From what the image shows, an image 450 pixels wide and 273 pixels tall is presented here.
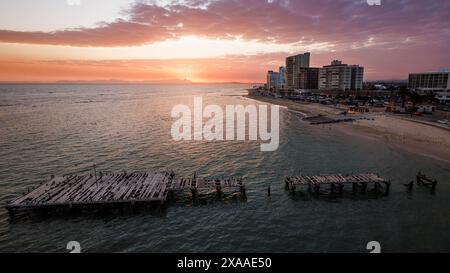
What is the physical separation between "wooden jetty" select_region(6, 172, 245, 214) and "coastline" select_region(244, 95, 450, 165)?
125ft

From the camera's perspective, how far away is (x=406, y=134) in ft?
209

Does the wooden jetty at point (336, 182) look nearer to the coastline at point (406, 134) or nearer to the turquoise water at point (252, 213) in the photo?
the turquoise water at point (252, 213)

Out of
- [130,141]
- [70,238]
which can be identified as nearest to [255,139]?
[130,141]

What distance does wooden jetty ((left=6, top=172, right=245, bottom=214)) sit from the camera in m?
29.9

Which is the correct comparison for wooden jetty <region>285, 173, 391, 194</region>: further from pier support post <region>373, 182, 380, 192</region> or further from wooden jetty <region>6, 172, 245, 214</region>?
wooden jetty <region>6, 172, 245, 214</region>

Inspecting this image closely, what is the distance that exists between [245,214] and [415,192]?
69.7 feet

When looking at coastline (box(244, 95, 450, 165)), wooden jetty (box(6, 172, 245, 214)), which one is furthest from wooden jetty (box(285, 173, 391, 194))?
coastline (box(244, 95, 450, 165))

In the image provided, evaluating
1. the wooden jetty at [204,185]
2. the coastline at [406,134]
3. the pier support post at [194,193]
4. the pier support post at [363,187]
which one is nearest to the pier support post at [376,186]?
the pier support post at [363,187]

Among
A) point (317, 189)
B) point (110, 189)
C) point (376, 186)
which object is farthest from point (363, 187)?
point (110, 189)

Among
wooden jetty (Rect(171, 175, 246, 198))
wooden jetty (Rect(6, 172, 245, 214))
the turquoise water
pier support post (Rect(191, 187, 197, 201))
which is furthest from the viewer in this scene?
wooden jetty (Rect(171, 175, 246, 198))
